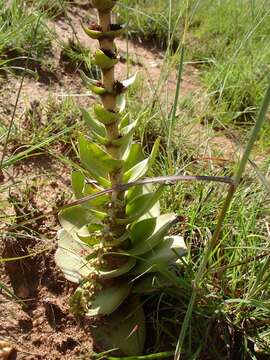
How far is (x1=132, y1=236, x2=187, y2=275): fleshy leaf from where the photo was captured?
4.66 feet

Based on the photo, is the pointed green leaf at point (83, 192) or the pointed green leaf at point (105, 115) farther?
the pointed green leaf at point (83, 192)

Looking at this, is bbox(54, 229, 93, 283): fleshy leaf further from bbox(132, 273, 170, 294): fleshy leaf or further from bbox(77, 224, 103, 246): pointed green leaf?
bbox(132, 273, 170, 294): fleshy leaf

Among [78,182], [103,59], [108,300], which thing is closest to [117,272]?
[108,300]

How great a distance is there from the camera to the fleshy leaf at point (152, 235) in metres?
1.43

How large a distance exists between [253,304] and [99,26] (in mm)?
831

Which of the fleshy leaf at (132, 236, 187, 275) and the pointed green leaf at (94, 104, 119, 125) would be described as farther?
the fleshy leaf at (132, 236, 187, 275)

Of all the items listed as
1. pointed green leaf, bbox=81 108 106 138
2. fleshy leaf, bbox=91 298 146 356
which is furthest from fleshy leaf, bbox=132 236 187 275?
pointed green leaf, bbox=81 108 106 138

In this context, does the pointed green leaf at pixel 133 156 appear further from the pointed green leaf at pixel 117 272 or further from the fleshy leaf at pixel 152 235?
the pointed green leaf at pixel 117 272

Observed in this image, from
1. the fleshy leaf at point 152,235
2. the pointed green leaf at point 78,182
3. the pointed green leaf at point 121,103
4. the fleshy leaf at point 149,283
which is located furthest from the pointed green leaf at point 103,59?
the fleshy leaf at point 149,283

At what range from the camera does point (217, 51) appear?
9.53 ft

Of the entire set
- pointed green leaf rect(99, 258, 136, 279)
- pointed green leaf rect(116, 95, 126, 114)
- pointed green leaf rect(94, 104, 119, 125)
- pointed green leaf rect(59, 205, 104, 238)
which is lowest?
→ pointed green leaf rect(99, 258, 136, 279)

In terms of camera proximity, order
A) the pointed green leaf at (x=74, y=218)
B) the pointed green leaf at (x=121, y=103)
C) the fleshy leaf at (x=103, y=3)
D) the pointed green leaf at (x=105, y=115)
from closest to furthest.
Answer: the fleshy leaf at (x=103, y=3) → the pointed green leaf at (x=105, y=115) → the pointed green leaf at (x=121, y=103) → the pointed green leaf at (x=74, y=218)

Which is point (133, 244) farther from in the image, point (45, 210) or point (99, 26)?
point (99, 26)

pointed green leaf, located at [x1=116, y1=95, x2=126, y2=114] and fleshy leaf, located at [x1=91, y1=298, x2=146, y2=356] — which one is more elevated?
pointed green leaf, located at [x1=116, y1=95, x2=126, y2=114]
